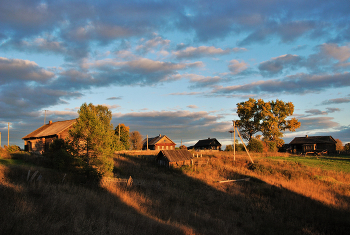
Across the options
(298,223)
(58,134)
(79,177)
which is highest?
(58,134)

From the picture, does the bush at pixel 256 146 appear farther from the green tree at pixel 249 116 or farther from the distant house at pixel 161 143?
the distant house at pixel 161 143

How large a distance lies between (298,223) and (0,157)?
31.7 metres

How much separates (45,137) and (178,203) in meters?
31.8

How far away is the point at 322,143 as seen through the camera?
63719 mm

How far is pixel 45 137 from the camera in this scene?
37.9 meters

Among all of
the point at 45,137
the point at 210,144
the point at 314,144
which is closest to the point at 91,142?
the point at 45,137

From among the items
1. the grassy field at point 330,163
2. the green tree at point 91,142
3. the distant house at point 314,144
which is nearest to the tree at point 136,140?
the distant house at point 314,144

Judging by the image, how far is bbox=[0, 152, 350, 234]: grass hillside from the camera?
782 centimetres

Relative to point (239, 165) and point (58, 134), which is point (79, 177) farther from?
point (239, 165)

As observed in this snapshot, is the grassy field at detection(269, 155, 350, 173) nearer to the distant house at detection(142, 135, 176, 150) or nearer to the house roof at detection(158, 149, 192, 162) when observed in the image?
the house roof at detection(158, 149, 192, 162)

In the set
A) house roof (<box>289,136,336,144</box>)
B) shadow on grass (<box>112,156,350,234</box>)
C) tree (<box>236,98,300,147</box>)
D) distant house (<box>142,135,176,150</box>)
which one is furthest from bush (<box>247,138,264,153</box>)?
shadow on grass (<box>112,156,350,234</box>)

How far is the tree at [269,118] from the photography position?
57.2m

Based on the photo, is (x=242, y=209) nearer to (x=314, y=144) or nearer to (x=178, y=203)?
(x=178, y=203)

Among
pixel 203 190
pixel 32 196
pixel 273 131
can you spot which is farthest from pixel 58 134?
pixel 273 131
